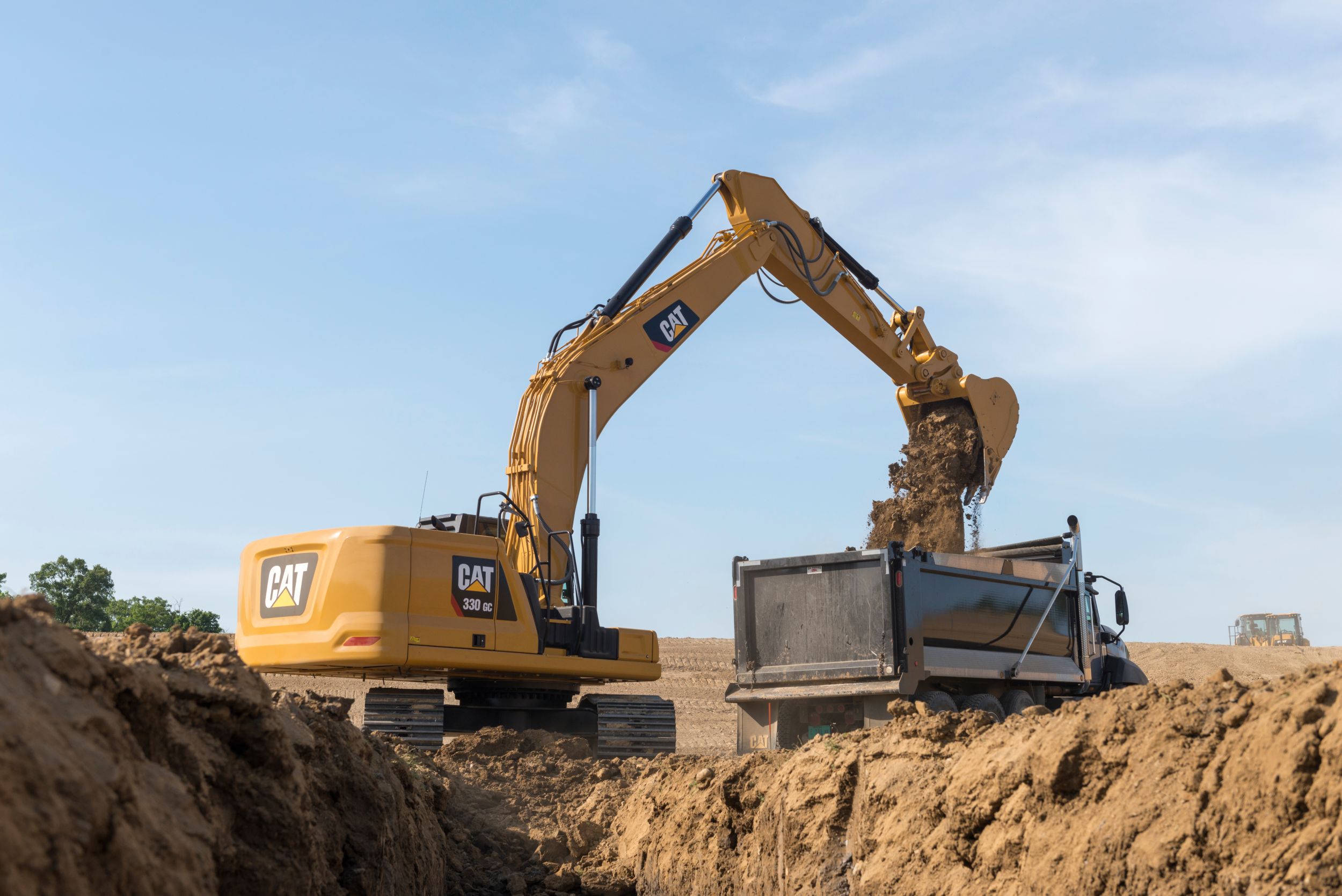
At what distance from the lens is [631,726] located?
12.9 metres

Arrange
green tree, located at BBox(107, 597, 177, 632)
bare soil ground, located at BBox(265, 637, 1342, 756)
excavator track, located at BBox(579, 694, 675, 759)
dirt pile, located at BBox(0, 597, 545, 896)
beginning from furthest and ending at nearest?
green tree, located at BBox(107, 597, 177, 632) < bare soil ground, located at BBox(265, 637, 1342, 756) < excavator track, located at BBox(579, 694, 675, 759) < dirt pile, located at BBox(0, 597, 545, 896)

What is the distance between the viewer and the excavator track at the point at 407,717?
11.6 metres

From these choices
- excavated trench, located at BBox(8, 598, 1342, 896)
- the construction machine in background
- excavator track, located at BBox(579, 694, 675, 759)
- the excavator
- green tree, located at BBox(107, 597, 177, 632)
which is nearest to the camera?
excavated trench, located at BBox(8, 598, 1342, 896)

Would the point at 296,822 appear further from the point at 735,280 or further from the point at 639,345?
the point at 735,280

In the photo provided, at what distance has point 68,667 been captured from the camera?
154 inches

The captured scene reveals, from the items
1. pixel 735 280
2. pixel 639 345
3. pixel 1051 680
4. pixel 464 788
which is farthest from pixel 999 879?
pixel 735 280

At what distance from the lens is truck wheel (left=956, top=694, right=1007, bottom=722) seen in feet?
37.6

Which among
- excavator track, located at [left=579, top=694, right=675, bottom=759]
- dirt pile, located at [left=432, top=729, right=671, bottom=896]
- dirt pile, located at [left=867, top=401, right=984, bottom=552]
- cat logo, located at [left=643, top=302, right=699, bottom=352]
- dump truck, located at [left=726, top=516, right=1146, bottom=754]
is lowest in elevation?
dirt pile, located at [left=432, top=729, right=671, bottom=896]

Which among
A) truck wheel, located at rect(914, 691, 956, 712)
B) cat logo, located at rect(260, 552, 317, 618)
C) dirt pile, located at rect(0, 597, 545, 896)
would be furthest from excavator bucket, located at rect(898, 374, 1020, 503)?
dirt pile, located at rect(0, 597, 545, 896)

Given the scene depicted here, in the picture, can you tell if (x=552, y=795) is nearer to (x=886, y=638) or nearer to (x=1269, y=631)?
(x=886, y=638)

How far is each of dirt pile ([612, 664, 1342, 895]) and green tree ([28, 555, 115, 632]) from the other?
2955cm

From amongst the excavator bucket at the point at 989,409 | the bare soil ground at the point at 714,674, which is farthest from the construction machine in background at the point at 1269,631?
the excavator bucket at the point at 989,409

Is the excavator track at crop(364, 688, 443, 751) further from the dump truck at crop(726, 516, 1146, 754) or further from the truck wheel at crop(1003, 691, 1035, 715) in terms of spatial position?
the truck wheel at crop(1003, 691, 1035, 715)

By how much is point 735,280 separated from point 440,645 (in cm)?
628
